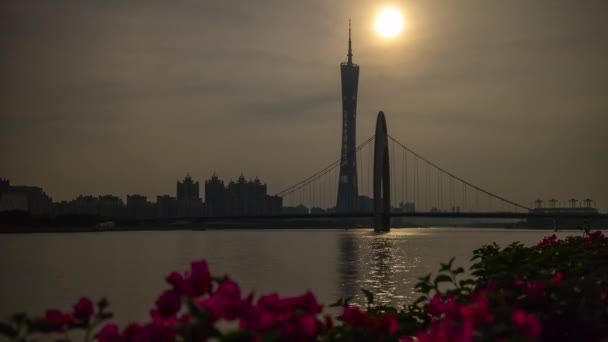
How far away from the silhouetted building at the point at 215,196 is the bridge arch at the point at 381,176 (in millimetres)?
97562

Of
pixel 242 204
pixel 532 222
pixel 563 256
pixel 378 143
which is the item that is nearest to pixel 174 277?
pixel 563 256

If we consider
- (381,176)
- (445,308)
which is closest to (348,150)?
(381,176)

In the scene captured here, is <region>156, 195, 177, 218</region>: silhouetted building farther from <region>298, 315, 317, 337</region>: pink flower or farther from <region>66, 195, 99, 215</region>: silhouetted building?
<region>298, 315, 317, 337</region>: pink flower

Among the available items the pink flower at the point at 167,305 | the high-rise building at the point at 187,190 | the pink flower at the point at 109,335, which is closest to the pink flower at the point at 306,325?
the pink flower at the point at 167,305

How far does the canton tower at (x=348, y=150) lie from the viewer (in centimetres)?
15062

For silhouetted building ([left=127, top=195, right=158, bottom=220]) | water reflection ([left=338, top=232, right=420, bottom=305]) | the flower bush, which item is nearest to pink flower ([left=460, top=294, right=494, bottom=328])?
the flower bush

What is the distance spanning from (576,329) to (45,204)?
177 m

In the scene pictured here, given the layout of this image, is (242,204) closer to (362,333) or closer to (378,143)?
(378,143)

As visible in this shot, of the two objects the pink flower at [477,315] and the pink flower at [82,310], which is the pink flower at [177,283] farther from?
the pink flower at [477,315]

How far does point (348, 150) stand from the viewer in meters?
152

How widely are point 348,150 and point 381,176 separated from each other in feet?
251

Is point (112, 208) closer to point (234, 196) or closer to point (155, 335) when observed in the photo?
point (234, 196)

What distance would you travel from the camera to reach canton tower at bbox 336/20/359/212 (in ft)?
494

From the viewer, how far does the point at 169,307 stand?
2.40 meters
